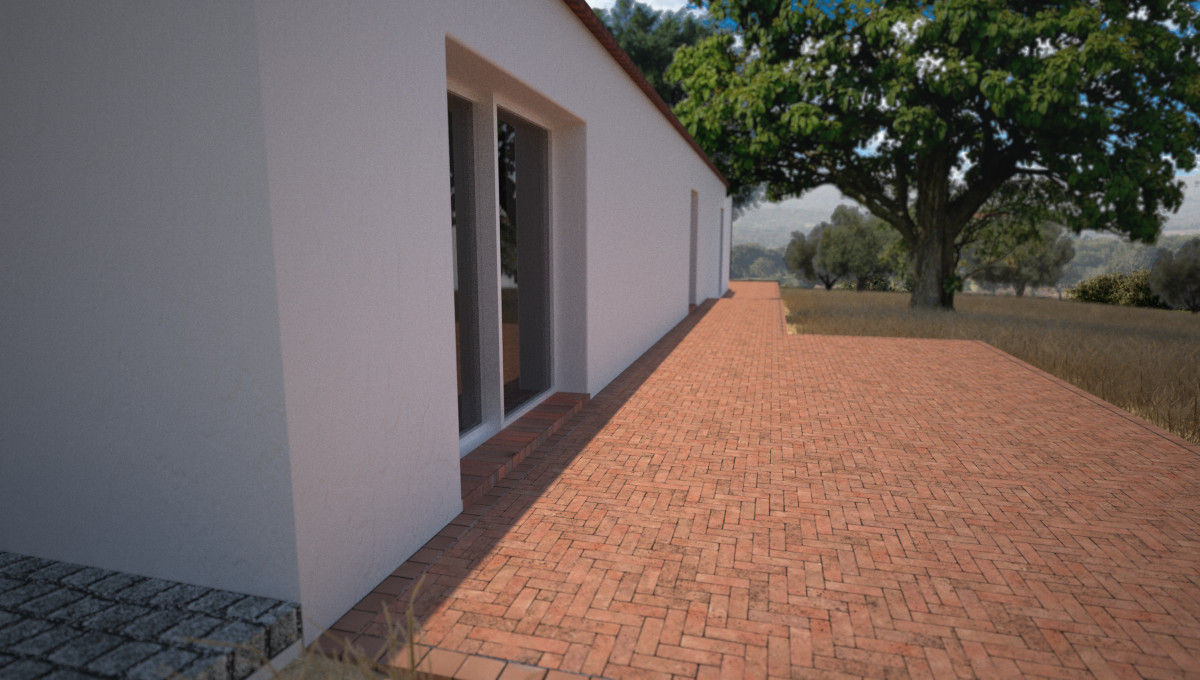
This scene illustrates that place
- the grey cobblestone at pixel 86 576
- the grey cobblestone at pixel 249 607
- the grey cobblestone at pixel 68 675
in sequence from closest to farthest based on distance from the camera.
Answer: the grey cobblestone at pixel 68 675, the grey cobblestone at pixel 249 607, the grey cobblestone at pixel 86 576

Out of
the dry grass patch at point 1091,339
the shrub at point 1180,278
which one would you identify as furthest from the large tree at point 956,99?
the shrub at point 1180,278

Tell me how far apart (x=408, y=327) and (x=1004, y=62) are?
51.3 feet

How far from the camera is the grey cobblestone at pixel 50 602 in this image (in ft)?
7.96

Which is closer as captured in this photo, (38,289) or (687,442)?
(38,289)

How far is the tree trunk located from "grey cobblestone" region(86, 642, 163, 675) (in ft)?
61.3

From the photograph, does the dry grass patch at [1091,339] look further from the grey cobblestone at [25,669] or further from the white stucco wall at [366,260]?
the grey cobblestone at [25,669]

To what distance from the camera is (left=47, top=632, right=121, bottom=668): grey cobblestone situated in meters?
2.11

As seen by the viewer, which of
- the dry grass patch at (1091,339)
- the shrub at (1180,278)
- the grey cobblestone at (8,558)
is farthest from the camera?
the shrub at (1180,278)

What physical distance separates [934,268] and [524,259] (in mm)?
15222

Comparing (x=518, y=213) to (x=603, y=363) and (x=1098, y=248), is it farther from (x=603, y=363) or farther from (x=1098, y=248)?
(x=1098, y=248)

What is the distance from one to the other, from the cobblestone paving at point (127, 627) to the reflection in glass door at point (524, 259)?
10.1 feet

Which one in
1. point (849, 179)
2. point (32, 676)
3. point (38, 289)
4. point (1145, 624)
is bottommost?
point (1145, 624)

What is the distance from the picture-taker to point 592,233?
636 cm

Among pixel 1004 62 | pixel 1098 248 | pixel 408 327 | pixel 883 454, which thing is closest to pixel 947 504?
pixel 883 454
